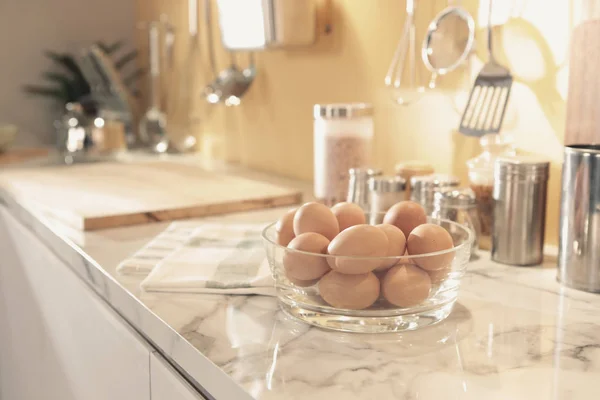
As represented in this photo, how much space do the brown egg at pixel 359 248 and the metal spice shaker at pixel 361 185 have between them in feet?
1.19

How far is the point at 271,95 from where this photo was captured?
1.57 metres

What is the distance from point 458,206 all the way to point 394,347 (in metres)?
0.32

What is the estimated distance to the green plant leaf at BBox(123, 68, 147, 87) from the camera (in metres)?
2.22

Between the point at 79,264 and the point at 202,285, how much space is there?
0.24 m

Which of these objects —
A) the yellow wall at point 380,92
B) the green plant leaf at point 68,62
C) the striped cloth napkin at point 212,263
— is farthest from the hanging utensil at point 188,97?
the striped cloth napkin at point 212,263

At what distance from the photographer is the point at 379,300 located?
0.60 m

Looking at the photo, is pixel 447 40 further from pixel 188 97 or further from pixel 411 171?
pixel 188 97

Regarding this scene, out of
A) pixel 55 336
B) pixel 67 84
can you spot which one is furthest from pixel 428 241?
pixel 67 84

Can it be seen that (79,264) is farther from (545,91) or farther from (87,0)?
(87,0)

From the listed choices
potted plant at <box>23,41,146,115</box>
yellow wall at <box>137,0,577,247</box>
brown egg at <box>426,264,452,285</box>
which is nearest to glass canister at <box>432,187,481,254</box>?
yellow wall at <box>137,0,577,247</box>

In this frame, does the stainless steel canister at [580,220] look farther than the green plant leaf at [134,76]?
No

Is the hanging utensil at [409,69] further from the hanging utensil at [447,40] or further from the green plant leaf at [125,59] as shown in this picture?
the green plant leaf at [125,59]

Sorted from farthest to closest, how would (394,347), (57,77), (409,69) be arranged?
(57,77)
(409,69)
(394,347)

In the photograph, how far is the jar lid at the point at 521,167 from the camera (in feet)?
2.60
